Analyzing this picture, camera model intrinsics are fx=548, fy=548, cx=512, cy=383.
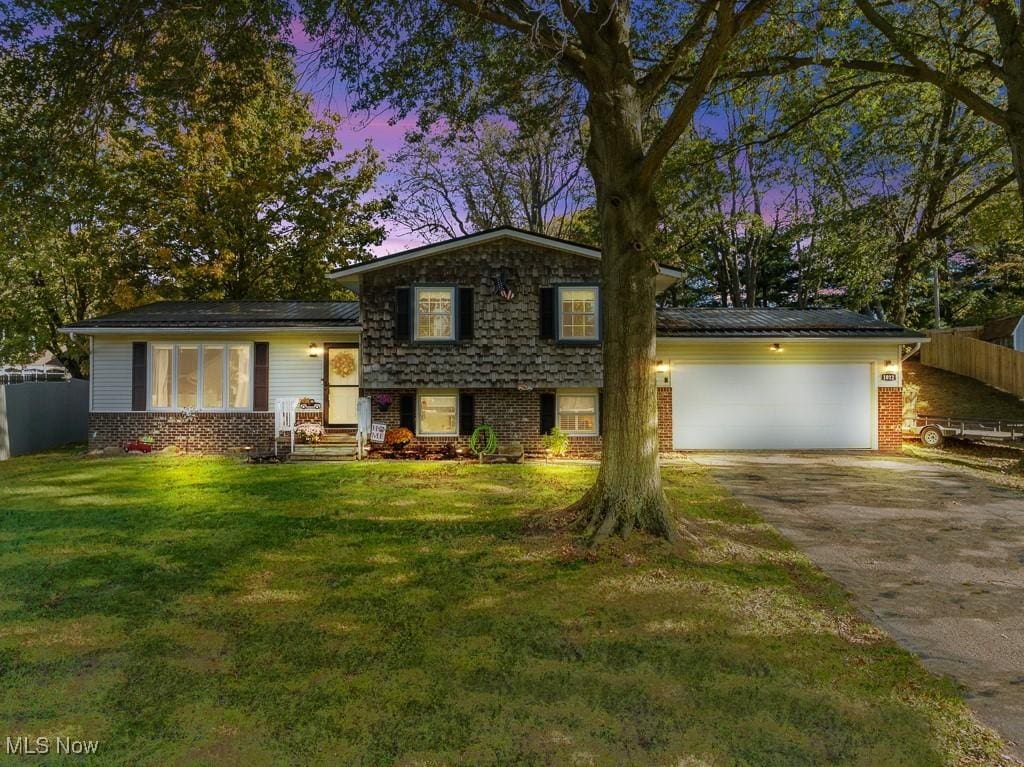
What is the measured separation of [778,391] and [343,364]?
426 inches

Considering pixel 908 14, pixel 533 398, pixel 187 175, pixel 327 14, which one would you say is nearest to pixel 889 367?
pixel 908 14

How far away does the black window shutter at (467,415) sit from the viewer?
12891 mm

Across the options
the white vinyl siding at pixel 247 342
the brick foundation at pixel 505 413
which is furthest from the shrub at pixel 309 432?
the brick foundation at pixel 505 413

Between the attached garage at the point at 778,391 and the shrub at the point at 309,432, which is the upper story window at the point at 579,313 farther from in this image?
the shrub at the point at 309,432

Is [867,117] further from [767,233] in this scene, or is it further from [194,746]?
[194,746]

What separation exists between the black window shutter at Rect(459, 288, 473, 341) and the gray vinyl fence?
1051cm

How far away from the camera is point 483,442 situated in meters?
12.4

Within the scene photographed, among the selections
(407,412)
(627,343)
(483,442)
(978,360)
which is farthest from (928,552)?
(978,360)

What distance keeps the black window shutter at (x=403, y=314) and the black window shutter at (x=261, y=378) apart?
10.8ft

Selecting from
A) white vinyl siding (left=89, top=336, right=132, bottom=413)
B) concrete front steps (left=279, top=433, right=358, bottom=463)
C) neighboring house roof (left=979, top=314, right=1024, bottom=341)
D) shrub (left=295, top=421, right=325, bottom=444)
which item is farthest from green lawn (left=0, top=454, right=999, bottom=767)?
neighboring house roof (left=979, top=314, right=1024, bottom=341)

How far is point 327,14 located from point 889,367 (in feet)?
45.2

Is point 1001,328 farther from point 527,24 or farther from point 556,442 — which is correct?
point 527,24

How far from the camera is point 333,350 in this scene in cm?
1362

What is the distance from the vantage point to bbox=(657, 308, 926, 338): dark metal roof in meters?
13.0
